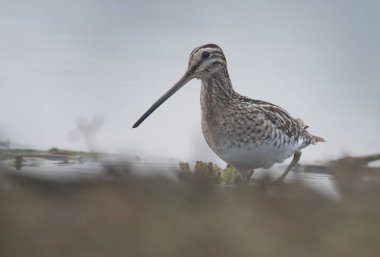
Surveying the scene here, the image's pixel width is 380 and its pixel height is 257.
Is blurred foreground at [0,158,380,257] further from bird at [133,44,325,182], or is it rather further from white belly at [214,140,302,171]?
white belly at [214,140,302,171]

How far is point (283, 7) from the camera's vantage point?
21.6 meters

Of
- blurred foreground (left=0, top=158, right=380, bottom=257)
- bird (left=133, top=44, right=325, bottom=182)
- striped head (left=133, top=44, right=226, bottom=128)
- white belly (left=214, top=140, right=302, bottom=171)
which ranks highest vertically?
striped head (left=133, top=44, right=226, bottom=128)

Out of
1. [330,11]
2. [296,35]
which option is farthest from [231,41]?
[330,11]

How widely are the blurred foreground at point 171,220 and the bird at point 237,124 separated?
12.9ft

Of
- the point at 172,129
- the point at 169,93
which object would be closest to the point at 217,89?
the point at 169,93

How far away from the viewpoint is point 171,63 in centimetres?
1483

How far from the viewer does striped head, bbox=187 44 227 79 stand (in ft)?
27.2

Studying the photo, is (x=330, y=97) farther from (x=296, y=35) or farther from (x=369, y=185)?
(x=369, y=185)

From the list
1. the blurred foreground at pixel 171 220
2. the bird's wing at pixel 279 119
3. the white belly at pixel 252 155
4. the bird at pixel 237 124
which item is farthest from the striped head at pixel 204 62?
A: the blurred foreground at pixel 171 220

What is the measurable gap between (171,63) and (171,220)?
471 inches

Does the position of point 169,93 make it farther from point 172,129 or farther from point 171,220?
point 171,220

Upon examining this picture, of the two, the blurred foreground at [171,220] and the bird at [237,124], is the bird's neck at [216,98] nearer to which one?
the bird at [237,124]

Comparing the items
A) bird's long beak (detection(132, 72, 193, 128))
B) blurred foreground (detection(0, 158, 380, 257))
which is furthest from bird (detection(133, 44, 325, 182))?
blurred foreground (detection(0, 158, 380, 257))

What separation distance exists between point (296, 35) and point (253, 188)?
49.9 ft
